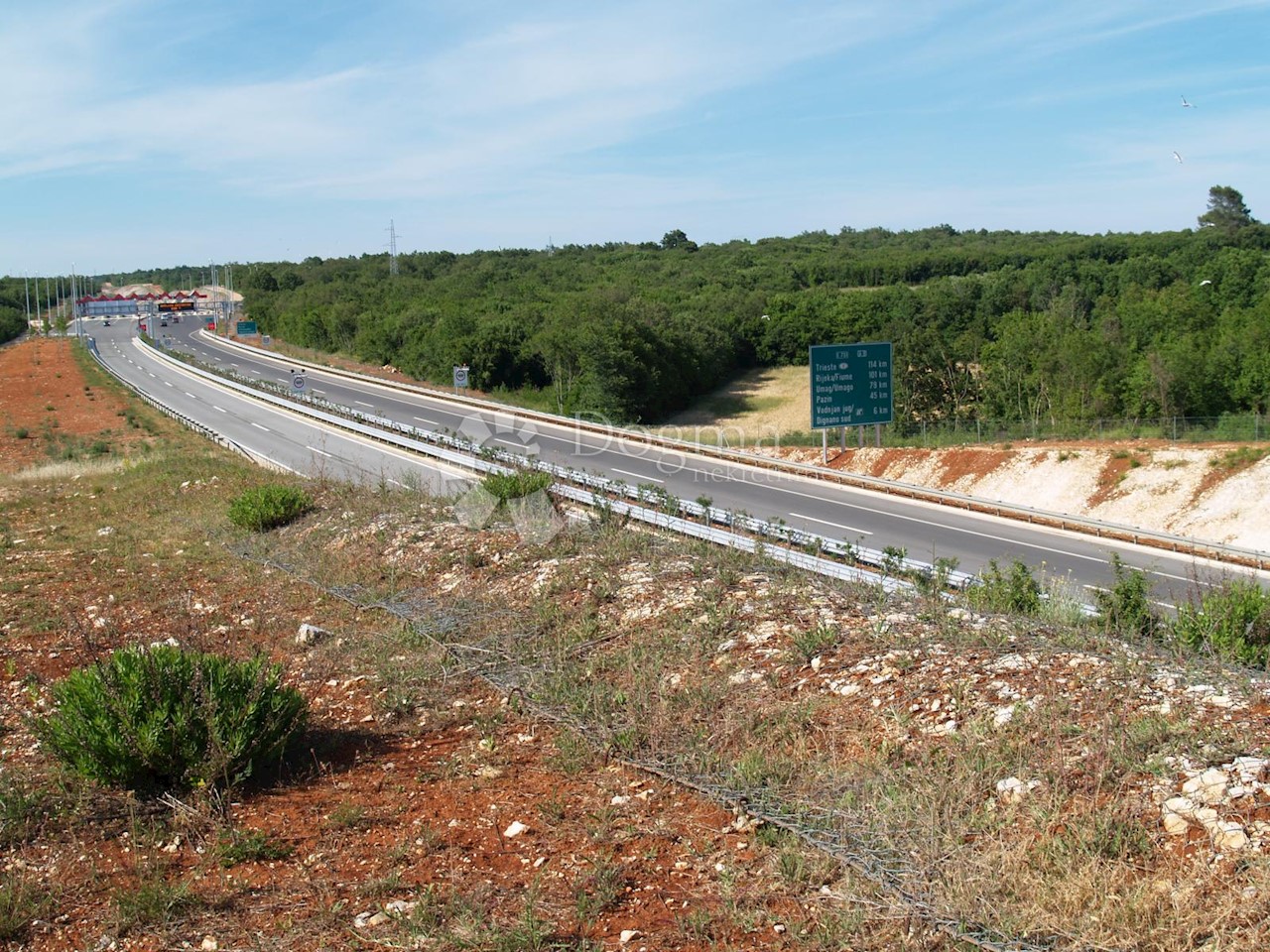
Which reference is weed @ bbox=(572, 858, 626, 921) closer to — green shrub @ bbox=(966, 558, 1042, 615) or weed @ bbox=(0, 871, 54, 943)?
weed @ bbox=(0, 871, 54, 943)

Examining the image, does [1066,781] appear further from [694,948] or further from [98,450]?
[98,450]

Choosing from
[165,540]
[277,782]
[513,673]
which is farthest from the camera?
[165,540]

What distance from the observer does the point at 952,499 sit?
28.2 metres

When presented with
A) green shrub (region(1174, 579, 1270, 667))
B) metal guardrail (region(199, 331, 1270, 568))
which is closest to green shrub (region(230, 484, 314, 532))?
green shrub (region(1174, 579, 1270, 667))

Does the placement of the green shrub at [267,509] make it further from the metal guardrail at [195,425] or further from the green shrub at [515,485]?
the metal guardrail at [195,425]

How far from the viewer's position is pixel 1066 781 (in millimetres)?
5496

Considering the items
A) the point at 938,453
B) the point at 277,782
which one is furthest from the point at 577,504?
the point at 938,453

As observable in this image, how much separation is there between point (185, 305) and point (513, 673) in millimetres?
146046

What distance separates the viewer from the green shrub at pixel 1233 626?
28.3 ft

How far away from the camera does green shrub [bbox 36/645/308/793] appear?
20.0 ft

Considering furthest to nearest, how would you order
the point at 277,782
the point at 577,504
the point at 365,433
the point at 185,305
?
the point at 185,305 → the point at 365,433 → the point at 577,504 → the point at 277,782

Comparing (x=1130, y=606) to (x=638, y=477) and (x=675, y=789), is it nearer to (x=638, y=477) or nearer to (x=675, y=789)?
(x=675, y=789)

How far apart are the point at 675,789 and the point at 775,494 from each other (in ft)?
78.8

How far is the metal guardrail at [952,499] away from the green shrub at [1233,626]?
11.7 metres
